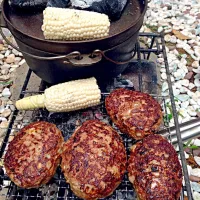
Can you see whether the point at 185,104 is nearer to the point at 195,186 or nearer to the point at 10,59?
the point at 195,186

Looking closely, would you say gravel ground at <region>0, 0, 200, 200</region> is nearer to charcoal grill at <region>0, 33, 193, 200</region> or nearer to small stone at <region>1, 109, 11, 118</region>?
small stone at <region>1, 109, 11, 118</region>

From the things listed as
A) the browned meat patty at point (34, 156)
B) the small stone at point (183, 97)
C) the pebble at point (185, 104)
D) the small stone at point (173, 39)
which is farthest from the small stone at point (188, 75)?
the browned meat patty at point (34, 156)

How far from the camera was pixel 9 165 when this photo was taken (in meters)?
2.23

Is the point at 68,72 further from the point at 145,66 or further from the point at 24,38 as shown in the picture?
the point at 145,66

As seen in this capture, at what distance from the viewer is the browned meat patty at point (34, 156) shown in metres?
2.16

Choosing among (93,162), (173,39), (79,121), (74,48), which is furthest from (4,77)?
(173,39)

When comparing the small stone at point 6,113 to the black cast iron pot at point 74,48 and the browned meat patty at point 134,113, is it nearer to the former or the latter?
the black cast iron pot at point 74,48

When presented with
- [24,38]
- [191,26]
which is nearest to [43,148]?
[24,38]

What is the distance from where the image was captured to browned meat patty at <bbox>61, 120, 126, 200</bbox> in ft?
6.85

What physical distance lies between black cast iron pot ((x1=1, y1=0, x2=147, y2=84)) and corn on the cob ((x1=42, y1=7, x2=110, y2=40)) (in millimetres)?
75

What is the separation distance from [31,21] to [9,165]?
1.22m

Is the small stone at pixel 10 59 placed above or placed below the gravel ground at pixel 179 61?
above

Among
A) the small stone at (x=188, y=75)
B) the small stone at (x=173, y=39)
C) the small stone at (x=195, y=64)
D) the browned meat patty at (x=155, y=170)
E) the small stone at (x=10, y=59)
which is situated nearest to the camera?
the browned meat patty at (x=155, y=170)

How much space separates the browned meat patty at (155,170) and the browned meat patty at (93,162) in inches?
4.7
